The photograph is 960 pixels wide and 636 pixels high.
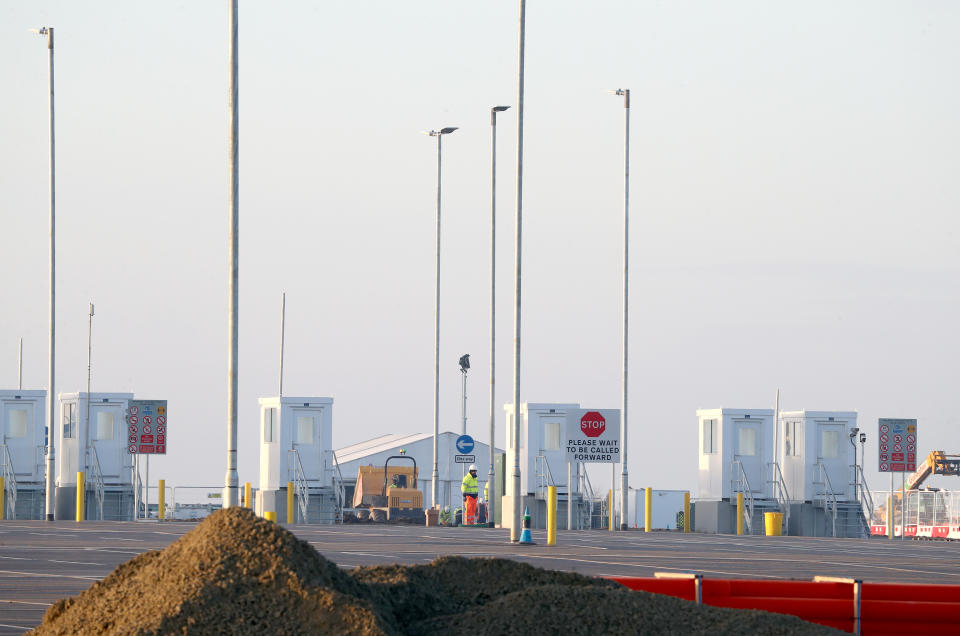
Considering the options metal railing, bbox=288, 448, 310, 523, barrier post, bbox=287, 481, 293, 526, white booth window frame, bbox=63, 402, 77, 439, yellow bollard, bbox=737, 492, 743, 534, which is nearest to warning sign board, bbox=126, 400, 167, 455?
white booth window frame, bbox=63, 402, 77, 439

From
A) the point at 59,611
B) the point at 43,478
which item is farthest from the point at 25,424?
the point at 59,611

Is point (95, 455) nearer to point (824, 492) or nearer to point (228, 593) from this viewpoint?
point (824, 492)

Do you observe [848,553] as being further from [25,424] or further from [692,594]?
[25,424]

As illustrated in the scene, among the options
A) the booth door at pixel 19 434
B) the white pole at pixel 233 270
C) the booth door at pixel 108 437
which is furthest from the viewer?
the booth door at pixel 19 434

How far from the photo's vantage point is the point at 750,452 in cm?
4494

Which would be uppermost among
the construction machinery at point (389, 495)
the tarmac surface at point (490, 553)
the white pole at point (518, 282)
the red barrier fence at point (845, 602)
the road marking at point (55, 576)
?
the white pole at point (518, 282)

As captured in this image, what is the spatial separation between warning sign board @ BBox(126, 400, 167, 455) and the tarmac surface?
723cm

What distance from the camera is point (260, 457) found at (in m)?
45.1

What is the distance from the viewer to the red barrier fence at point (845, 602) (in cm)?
1450

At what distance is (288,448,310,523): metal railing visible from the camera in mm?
44344

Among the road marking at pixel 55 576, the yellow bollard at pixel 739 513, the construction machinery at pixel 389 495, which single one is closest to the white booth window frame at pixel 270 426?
the construction machinery at pixel 389 495

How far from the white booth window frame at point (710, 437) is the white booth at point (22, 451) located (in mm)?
19785

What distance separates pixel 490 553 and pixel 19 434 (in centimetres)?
2382

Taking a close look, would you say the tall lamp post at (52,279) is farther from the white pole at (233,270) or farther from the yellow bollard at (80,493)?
the white pole at (233,270)
